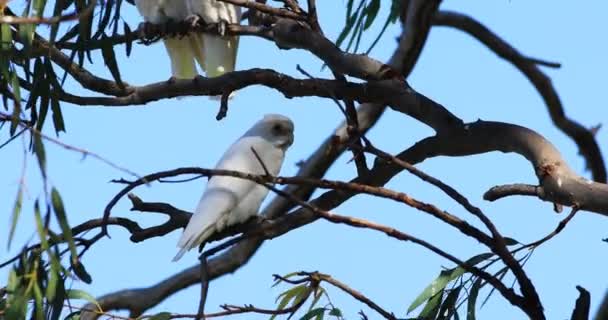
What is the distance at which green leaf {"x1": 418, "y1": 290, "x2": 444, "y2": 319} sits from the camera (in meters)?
2.41

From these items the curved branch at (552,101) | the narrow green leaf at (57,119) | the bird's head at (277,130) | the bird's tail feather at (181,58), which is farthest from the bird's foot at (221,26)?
the narrow green leaf at (57,119)

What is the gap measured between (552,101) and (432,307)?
524 millimetres

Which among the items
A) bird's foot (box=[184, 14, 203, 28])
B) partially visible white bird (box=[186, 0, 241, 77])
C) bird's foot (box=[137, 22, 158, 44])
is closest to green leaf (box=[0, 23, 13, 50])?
bird's foot (box=[137, 22, 158, 44])

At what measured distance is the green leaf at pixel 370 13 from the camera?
2467 mm

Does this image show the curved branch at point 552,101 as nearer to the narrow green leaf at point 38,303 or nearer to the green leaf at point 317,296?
the green leaf at point 317,296

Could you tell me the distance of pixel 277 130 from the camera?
10.6 feet

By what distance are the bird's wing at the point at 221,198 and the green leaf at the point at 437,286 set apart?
489 mm

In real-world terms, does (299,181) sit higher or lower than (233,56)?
lower

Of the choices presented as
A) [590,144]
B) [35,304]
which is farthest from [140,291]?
[590,144]

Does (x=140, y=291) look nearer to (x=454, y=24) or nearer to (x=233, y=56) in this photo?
(x=454, y=24)

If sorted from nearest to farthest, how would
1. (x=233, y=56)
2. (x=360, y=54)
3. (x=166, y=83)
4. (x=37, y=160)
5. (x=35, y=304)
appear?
(x=37, y=160), (x=35, y=304), (x=360, y=54), (x=166, y=83), (x=233, y=56)

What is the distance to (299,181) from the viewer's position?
5.73ft

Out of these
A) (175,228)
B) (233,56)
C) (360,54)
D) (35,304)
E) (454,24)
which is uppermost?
(233,56)

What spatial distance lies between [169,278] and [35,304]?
3.28 feet
